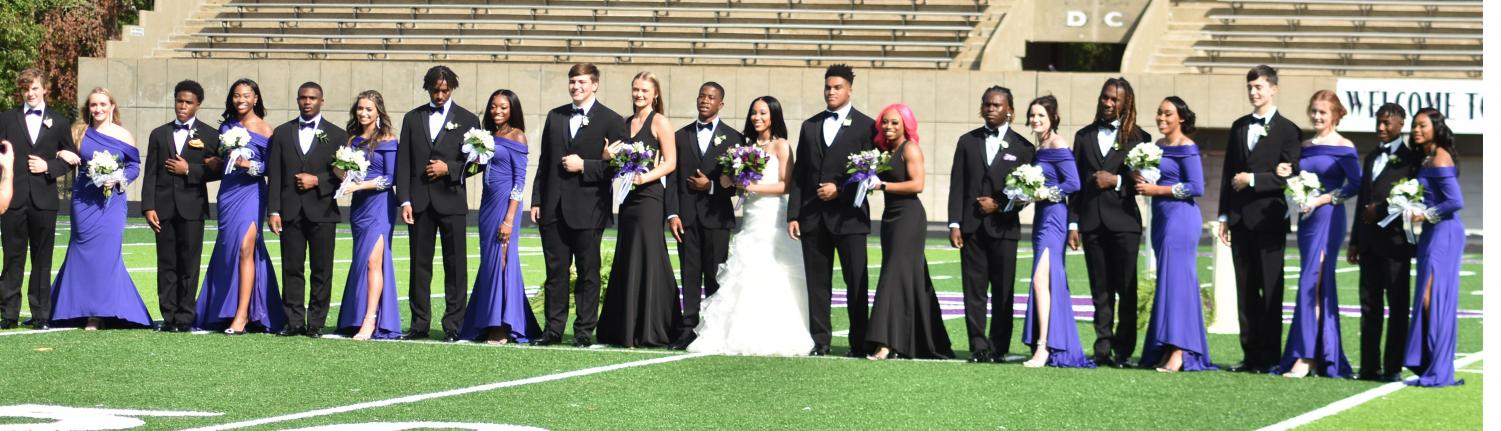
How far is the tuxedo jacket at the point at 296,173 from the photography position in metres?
11.6

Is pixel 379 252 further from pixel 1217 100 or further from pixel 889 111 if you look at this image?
pixel 1217 100

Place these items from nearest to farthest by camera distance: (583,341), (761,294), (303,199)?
(761,294), (583,341), (303,199)

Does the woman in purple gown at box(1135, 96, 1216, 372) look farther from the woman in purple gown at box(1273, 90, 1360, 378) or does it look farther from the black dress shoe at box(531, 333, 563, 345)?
the black dress shoe at box(531, 333, 563, 345)

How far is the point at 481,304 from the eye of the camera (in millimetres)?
11406

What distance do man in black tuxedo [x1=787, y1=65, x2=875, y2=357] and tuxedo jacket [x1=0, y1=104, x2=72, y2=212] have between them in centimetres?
465

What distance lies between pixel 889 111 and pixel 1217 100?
23.2m

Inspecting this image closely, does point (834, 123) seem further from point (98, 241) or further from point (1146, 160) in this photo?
→ point (98, 241)

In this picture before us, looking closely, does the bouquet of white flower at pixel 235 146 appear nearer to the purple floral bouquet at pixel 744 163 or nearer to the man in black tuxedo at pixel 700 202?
the man in black tuxedo at pixel 700 202

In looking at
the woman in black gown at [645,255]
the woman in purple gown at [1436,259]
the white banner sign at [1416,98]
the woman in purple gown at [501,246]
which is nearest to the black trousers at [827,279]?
the woman in black gown at [645,255]

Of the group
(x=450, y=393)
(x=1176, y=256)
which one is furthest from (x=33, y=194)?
(x=1176, y=256)

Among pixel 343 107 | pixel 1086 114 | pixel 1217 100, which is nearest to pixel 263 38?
pixel 343 107

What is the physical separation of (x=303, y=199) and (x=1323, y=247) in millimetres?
6018

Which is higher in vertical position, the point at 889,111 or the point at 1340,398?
the point at 889,111

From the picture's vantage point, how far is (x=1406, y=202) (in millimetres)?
9719
